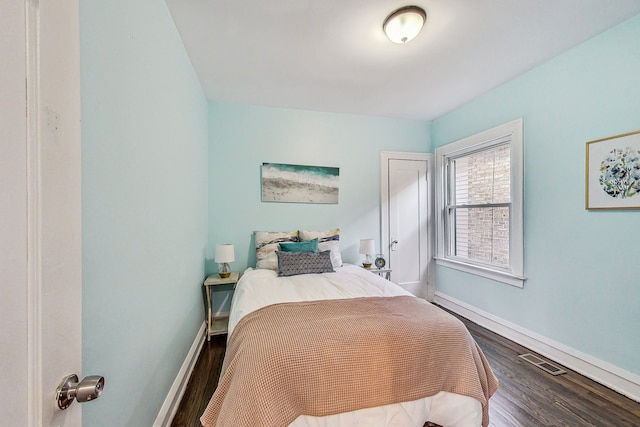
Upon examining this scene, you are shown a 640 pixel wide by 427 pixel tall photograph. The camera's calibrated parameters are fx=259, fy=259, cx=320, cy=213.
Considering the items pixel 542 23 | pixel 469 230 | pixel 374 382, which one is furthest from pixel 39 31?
pixel 469 230

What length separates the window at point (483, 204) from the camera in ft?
8.60

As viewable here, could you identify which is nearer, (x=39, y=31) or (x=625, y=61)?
(x=39, y=31)

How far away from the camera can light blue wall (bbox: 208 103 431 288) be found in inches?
124

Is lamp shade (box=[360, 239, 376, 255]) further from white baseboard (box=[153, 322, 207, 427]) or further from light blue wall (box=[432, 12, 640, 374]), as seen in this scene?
white baseboard (box=[153, 322, 207, 427])

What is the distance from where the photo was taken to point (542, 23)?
1.85 metres

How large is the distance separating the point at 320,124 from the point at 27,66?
10.5ft

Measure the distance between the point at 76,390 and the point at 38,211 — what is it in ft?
1.12

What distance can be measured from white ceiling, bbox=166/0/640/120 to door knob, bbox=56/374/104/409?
2055 mm

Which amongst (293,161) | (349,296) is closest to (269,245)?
(293,161)

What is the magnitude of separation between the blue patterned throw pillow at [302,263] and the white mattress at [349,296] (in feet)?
0.29

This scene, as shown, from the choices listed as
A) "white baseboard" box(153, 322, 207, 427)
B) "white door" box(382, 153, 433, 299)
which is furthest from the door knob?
"white door" box(382, 153, 433, 299)

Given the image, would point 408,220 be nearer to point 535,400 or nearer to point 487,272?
point 487,272

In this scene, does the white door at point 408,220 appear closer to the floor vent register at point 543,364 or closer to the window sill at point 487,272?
the window sill at point 487,272

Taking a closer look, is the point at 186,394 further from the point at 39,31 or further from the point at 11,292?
the point at 39,31
